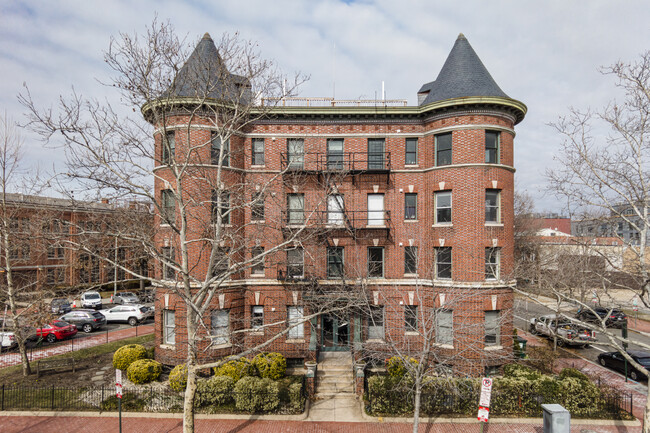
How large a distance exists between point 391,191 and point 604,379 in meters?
14.8

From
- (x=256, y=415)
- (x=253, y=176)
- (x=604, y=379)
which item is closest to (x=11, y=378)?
(x=256, y=415)

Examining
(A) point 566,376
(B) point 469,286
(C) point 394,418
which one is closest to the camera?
(C) point 394,418

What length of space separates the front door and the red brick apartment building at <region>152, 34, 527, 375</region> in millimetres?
65

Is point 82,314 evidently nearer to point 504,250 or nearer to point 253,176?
point 253,176

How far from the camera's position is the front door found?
19.7 metres

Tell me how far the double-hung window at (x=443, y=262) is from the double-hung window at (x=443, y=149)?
4.53 m

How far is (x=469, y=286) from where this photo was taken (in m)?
17.7

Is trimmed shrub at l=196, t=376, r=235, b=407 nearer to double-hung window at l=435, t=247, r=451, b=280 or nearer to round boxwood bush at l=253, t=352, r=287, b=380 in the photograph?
round boxwood bush at l=253, t=352, r=287, b=380

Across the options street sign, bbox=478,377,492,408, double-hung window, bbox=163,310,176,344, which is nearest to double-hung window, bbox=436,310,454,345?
street sign, bbox=478,377,492,408

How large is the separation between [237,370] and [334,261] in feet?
24.0

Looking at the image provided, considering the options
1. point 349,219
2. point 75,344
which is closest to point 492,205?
point 349,219

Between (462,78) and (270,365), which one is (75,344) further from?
(462,78)

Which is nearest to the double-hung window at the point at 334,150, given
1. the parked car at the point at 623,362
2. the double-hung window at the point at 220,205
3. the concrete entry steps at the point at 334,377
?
the double-hung window at the point at 220,205

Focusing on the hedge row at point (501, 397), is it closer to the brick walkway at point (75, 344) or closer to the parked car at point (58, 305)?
the parked car at point (58, 305)
